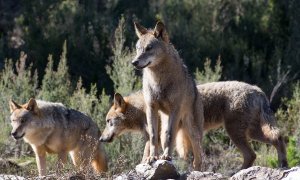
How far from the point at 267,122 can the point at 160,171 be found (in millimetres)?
3090

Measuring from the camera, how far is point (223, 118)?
461 inches

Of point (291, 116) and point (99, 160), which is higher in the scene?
point (291, 116)

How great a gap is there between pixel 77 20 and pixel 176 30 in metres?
2.07

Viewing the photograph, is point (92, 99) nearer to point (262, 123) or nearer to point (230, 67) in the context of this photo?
point (262, 123)

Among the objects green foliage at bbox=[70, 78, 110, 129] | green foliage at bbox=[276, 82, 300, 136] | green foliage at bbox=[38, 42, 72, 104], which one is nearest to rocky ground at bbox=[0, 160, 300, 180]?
green foliage at bbox=[70, 78, 110, 129]

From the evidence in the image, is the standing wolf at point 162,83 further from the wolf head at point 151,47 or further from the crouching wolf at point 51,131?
the crouching wolf at point 51,131

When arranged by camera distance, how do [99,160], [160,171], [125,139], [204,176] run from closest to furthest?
1. [204,176]
2. [160,171]
3. [99,160]
4. [125,139]

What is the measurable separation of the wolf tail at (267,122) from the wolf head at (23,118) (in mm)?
2896

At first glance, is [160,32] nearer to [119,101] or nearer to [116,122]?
[119,101]

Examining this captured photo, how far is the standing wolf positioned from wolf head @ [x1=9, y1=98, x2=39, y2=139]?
6.42 feet

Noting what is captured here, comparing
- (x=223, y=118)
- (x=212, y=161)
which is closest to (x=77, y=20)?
(x=212, y=161)

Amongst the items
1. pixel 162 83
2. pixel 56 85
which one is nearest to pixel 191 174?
pixel 162 83

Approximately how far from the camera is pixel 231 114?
1165cm

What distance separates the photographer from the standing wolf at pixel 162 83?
985cm
